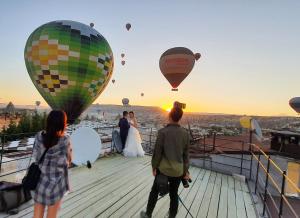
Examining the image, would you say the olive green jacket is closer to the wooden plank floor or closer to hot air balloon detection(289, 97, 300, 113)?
the wooden plank floor

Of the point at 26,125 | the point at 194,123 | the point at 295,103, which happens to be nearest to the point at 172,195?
the point at 26,125

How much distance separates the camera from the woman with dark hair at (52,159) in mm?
2732

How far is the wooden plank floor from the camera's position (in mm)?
4801

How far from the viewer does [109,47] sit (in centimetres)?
1039

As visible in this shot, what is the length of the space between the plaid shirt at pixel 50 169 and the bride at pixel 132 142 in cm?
724

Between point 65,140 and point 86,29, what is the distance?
7.61 meters

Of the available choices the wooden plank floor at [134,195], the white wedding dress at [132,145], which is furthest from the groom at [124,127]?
the wooden plank floor at [134,195]

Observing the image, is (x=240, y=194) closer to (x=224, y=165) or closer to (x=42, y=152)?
(x=224, y=165)

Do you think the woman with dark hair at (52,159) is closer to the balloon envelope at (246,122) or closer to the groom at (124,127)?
the balloon envelope at (246,122)

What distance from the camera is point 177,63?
14266 millimetres

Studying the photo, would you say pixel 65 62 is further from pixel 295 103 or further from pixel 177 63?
pixel 295 103

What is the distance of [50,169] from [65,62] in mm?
6780

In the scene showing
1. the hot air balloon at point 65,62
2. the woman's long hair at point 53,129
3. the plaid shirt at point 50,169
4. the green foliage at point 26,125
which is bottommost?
the green foliage at point 26,125

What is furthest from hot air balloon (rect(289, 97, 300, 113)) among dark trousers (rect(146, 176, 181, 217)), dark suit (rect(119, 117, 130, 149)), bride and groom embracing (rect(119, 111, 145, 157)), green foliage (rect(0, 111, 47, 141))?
dark trousers (rect(146, 176, 181, 217))
